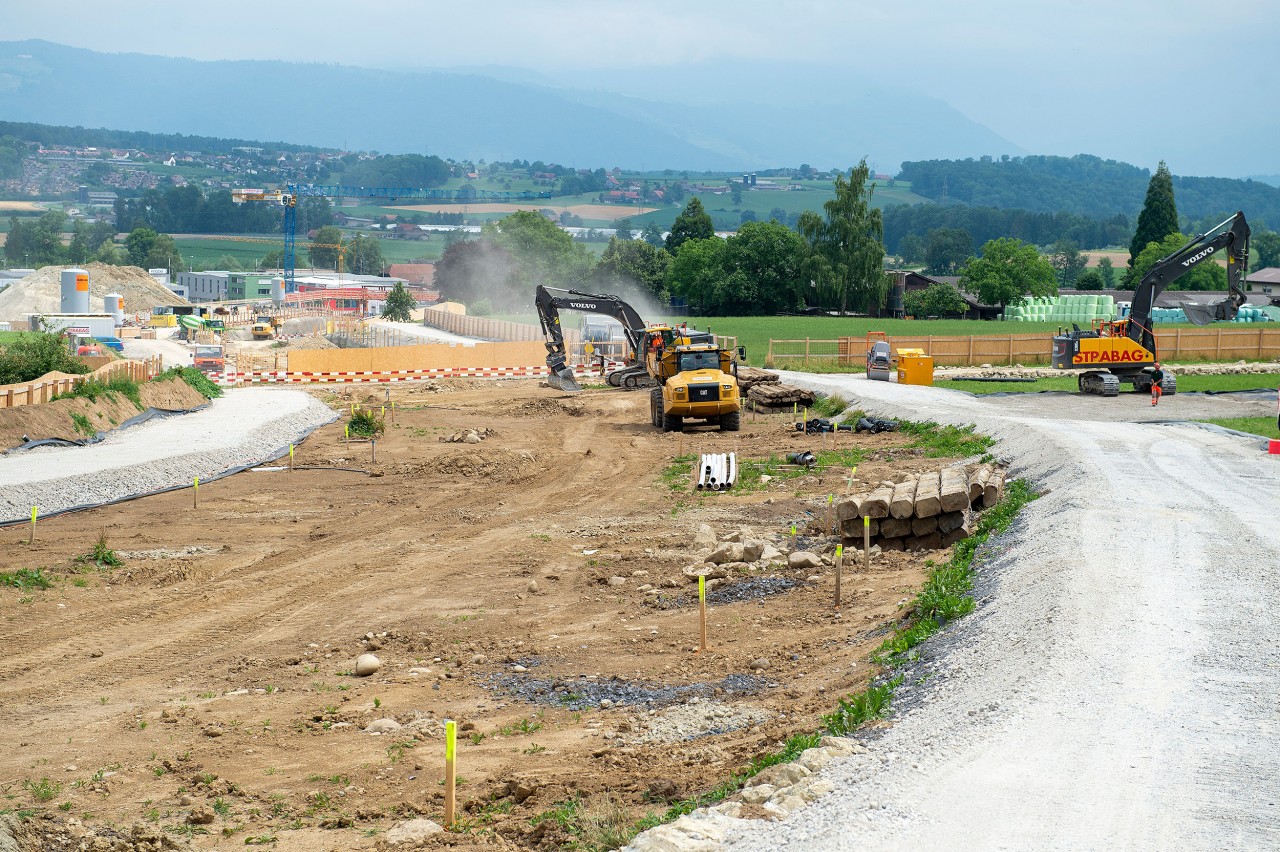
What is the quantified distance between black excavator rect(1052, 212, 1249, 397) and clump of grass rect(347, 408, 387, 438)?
22.3 m

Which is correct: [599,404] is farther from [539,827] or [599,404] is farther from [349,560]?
[539,827]

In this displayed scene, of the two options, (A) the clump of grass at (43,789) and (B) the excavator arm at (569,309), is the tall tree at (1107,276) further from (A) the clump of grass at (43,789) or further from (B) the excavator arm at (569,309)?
(A) the clump of grass at (43,789)

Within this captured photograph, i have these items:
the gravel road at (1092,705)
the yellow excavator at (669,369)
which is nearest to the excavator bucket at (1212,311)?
the yellow excavator at (669,369)

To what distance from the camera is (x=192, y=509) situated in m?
23.6

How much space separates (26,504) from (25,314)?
84.5m

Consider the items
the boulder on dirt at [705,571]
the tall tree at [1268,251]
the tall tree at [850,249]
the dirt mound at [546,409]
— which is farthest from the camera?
the tall tree at [1268,251]

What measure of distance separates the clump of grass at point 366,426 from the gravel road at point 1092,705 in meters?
21.0

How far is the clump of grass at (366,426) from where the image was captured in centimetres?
3444

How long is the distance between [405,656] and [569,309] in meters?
32.1

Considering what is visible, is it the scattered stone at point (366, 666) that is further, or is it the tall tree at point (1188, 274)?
the tall tree at point (1188, 274)

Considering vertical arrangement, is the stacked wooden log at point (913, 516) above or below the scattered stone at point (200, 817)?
above

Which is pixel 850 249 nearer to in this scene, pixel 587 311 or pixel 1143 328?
pixel 587 311

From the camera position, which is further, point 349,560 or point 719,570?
point 349,560

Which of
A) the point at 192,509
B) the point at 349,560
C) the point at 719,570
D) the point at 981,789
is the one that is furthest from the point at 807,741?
the point at 192,509
